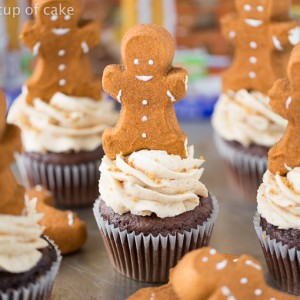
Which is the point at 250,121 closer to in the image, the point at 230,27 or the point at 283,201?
the point at 230,27

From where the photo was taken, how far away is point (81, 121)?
11.5ft

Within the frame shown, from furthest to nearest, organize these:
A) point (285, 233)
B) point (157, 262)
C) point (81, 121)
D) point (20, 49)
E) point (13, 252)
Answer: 1. point (20, 49)
2. point (81, 121)
3. point (157, 262)
4. point (285, 233)
5. point (13, 252)

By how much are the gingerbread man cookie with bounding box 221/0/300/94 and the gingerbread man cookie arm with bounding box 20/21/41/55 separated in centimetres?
95

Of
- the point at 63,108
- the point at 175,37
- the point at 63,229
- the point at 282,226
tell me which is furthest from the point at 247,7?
the point at 175,37

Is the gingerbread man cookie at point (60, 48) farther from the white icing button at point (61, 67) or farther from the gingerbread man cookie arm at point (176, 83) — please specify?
the gingerbread man cookie arm at point (176, 83)

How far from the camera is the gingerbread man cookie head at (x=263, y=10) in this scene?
3502 millimetres

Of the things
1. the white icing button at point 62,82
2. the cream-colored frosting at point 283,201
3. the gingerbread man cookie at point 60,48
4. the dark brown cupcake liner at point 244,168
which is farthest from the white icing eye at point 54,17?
the cream-colored frosting at point 283,201

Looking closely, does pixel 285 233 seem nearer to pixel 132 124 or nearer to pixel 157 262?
pixel 157 262

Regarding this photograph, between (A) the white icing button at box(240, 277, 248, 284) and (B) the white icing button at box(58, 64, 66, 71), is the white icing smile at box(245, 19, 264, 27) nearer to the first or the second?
(B) the white icing button at box(58, 64, 66, 71)

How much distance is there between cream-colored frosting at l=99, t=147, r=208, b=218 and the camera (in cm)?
278

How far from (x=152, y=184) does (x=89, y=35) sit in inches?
41.0

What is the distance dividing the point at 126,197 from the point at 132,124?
288mm

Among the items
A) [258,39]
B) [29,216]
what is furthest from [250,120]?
[29,216]

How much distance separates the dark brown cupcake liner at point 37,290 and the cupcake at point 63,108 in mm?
994
